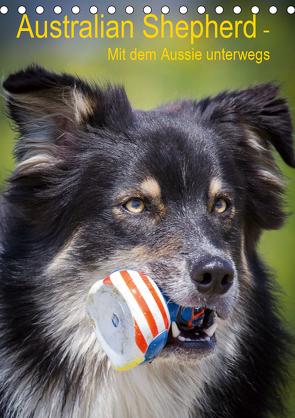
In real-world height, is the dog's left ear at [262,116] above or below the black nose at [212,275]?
Answer: above

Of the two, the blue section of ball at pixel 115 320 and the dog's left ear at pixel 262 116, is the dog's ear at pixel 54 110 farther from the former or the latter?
the blue section of ball at pixel 115 320

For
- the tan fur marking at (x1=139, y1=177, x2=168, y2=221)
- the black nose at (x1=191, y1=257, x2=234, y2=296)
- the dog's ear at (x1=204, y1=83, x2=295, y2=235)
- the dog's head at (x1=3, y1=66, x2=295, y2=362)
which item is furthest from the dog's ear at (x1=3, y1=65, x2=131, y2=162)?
the black nose at (x1=191, y1=257, x2=234, y2=296)

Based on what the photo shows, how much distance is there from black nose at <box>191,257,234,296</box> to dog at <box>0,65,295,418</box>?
0.14 feet

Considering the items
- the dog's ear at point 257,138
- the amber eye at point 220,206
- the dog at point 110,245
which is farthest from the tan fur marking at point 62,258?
the dog's ear at point 257,138

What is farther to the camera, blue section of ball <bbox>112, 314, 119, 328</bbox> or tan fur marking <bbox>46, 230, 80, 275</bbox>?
tan fur marking <bbox>46, 230, 80, 275</bbox>

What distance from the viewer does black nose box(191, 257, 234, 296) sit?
2875 millimetres

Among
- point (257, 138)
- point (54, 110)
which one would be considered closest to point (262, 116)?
point (257, 138)

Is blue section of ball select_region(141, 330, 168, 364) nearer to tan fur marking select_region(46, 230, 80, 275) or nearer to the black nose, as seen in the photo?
the black nose

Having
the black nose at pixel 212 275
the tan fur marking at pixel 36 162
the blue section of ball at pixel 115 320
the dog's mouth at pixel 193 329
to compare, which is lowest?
the dog's mouth at pixel 193 329

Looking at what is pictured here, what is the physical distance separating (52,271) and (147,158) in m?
0.93

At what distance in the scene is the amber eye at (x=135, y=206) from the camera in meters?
3.24

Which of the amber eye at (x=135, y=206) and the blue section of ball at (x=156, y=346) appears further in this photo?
the amber eye at (x=135, y=206)

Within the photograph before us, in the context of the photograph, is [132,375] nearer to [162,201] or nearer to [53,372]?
[53,372]

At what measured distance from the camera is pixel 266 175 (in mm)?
4020
